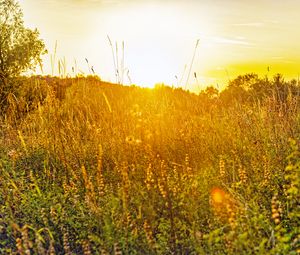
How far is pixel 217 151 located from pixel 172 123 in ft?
4.51

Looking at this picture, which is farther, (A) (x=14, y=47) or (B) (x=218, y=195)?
(A) (x=14, y=47)

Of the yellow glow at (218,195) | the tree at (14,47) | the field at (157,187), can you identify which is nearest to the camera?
the field at (157,187)

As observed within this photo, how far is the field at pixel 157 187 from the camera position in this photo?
3.79 meters

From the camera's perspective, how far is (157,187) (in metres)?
5.12

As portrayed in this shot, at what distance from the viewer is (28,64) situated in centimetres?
2409

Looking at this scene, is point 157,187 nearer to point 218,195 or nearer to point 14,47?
point 218,195

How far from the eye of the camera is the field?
379 cm

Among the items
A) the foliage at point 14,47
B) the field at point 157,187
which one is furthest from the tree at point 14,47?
the field at point 157,187

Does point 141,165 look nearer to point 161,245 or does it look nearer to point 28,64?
point 161,245

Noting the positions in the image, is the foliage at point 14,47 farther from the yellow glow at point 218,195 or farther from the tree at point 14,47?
the yellow glow at point 218,195

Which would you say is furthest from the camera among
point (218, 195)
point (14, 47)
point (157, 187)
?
point (14, 47)

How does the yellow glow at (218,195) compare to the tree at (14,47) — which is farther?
the tree at (14,47)

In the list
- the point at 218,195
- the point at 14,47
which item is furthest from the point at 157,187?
the point at 14,47

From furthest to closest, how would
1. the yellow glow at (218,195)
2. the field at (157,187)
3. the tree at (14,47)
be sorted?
the tree at (14,47)
the yellow glow at (218,195)
the field at (157,187)
